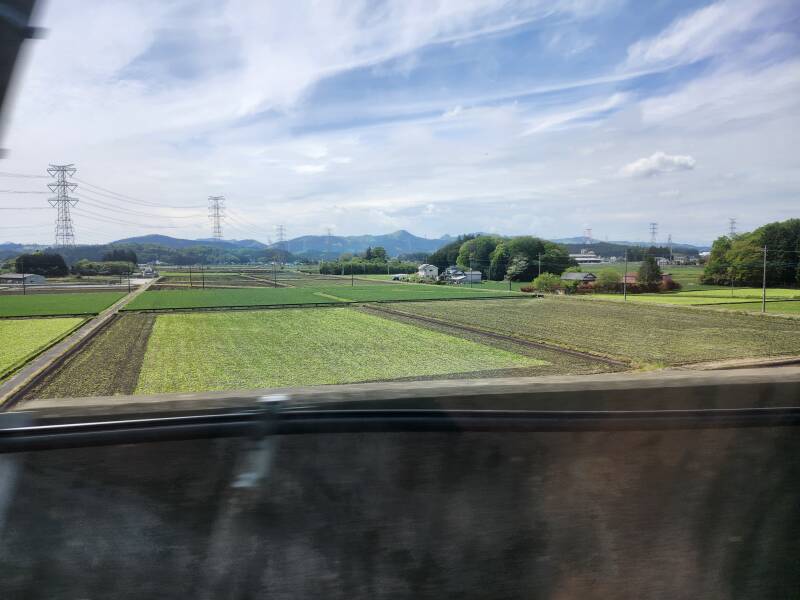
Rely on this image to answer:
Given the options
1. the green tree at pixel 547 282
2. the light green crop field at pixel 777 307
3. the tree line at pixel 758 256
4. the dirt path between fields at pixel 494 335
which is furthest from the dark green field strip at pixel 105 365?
the light green crop field at pixel 777 307

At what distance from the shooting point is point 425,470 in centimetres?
140

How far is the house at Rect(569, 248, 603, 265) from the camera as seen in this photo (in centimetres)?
502

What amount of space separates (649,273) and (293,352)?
332 centimetres

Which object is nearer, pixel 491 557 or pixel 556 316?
pixel 491 557

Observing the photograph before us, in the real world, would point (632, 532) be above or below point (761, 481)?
below

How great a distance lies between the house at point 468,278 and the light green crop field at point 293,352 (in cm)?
87

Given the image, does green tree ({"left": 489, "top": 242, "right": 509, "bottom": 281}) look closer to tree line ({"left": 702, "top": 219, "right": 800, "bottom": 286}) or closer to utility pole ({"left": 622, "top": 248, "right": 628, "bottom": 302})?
utility pole ({"left": 622, "top": 248, "right": 628, "bottom": 302})

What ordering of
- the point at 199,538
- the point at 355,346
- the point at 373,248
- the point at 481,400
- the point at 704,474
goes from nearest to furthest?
the point at 199,538, the point at 481,400, the point at 704,474, the point at 355,346, the point at 373,248

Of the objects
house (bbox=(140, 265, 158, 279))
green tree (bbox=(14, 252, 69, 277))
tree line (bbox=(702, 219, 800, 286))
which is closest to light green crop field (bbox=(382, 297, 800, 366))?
tree line (bbox=(702, 219, 800, 286))

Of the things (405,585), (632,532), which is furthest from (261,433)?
(632,532)

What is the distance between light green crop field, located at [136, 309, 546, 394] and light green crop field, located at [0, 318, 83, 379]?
31.0 inches

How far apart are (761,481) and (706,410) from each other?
0.98 ft

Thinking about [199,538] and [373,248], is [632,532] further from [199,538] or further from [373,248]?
[373,248]

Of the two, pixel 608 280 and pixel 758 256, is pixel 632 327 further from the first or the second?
pixel 758 256
